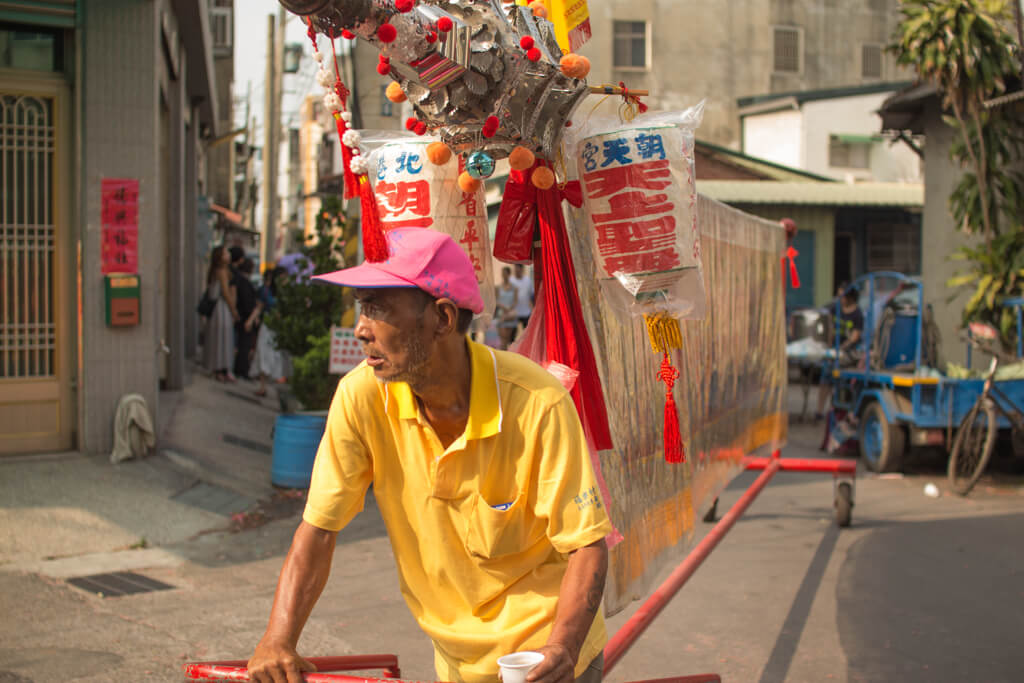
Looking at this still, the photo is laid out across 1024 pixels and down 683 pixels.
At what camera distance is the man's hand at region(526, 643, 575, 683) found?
187 centimetres

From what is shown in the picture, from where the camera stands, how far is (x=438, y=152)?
9.33 feet

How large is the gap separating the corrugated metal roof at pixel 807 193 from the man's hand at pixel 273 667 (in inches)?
785

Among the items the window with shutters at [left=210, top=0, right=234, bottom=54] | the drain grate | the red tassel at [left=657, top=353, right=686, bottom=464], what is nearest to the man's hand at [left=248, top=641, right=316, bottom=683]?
the red tassel at [left=657, top=353, right=686, bottom=464]

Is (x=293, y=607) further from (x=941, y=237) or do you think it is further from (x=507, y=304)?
(x=507, y=304)

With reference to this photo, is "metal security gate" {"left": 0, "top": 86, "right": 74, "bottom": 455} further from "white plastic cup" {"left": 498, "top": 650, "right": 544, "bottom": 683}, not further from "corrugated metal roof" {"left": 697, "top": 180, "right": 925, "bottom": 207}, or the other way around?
"corrugated metal roof" {"left": 697, "top": 180, "right": 925, "bottom": 207}

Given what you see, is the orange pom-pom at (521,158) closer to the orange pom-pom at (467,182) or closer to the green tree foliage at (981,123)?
the orange pom-pom at (467,182)

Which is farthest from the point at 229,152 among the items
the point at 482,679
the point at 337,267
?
the point at 482,679

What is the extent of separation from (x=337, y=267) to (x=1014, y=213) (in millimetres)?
7498

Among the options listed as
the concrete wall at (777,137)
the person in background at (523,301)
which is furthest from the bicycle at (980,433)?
the concrete wall at (777,137)

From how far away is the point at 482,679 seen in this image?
224 centimetres

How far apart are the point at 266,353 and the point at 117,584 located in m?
7.54

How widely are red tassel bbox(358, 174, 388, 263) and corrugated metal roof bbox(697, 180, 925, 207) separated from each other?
743 inches

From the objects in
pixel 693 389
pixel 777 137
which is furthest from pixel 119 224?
pixel 777 137

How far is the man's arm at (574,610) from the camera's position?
1912 mm
